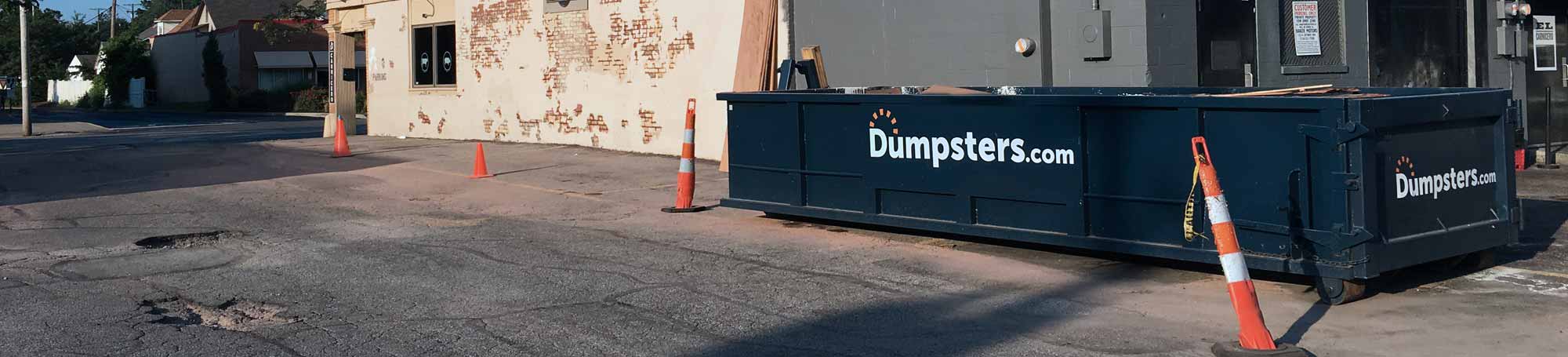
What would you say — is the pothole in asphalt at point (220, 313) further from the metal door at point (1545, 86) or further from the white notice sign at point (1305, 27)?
the metal door at point (1545, 86)

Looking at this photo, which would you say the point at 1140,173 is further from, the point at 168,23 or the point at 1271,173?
the point at 168,23

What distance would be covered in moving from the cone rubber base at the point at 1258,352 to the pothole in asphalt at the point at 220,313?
4591 mm

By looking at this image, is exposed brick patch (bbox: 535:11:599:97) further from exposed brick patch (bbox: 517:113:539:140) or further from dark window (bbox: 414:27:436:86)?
dark window (bbox: 414:27:436:86)

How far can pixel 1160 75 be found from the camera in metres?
13.0

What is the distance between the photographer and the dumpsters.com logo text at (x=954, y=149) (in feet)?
28.8

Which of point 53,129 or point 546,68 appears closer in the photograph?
point 546,68

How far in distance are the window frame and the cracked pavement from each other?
38.7 feet

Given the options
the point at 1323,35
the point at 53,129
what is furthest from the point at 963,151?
the point at 53,129

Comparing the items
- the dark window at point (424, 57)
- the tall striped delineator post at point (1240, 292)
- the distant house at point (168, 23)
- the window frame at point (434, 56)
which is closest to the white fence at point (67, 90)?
the distant house at point (168, 23)

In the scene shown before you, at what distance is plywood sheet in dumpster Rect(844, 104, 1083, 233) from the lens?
341 inches

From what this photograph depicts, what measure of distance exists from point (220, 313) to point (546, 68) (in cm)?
1526

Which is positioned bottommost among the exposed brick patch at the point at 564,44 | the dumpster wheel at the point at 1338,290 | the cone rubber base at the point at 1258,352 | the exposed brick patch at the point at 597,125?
the cone rubber base at the point at 1258,352

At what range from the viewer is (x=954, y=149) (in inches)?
368

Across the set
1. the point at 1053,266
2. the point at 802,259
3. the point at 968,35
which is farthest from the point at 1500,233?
the point at 968,35
